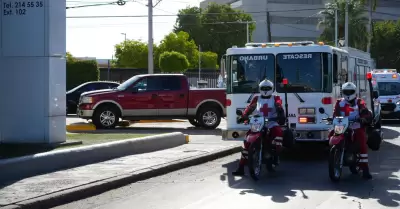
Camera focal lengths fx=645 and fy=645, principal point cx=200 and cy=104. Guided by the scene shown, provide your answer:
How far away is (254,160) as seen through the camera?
11.4 m

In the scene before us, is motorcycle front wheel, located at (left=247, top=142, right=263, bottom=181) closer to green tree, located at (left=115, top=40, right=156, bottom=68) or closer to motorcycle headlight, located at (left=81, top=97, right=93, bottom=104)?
motorcycle headlight, located at (left=81, top=97, right=93, bottom=104)

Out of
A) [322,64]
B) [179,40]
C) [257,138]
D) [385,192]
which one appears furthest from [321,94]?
[179,40]

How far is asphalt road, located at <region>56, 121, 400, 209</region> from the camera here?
30.4ft

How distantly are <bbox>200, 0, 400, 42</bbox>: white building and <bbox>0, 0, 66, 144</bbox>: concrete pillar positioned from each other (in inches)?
2975

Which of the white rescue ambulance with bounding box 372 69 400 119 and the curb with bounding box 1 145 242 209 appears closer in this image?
the curb with bounding box 1 145 242 209

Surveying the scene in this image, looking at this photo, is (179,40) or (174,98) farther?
(179,40)

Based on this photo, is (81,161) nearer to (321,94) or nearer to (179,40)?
(321,94)

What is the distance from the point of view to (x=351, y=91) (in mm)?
11445

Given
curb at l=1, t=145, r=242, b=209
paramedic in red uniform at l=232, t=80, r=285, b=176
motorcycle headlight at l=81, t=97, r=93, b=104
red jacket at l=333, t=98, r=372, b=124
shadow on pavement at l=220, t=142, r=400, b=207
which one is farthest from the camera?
motorcycle headlight at l=81, t=97, r=93, b=104

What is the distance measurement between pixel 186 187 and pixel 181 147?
5.48m

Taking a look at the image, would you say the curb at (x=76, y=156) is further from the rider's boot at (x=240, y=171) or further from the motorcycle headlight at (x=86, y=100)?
the motorcycle headlight at (x=86, y=100)

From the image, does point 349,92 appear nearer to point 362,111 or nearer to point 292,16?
point 362,111

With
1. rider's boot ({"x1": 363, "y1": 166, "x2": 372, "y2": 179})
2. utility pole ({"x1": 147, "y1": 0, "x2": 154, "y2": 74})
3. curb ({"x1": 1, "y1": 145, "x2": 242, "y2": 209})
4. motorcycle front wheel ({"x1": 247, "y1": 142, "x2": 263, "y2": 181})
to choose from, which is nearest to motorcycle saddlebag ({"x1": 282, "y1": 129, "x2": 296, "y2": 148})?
motorcycle front wheel ({"x1": 247, "y1": 142, "x2": 263, "y2": 181})

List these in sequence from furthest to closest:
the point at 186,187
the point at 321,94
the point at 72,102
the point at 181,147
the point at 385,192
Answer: the point at 72,102
the point at 181,147
the point at 321,94
the point at 186,187
the point at 385,192
